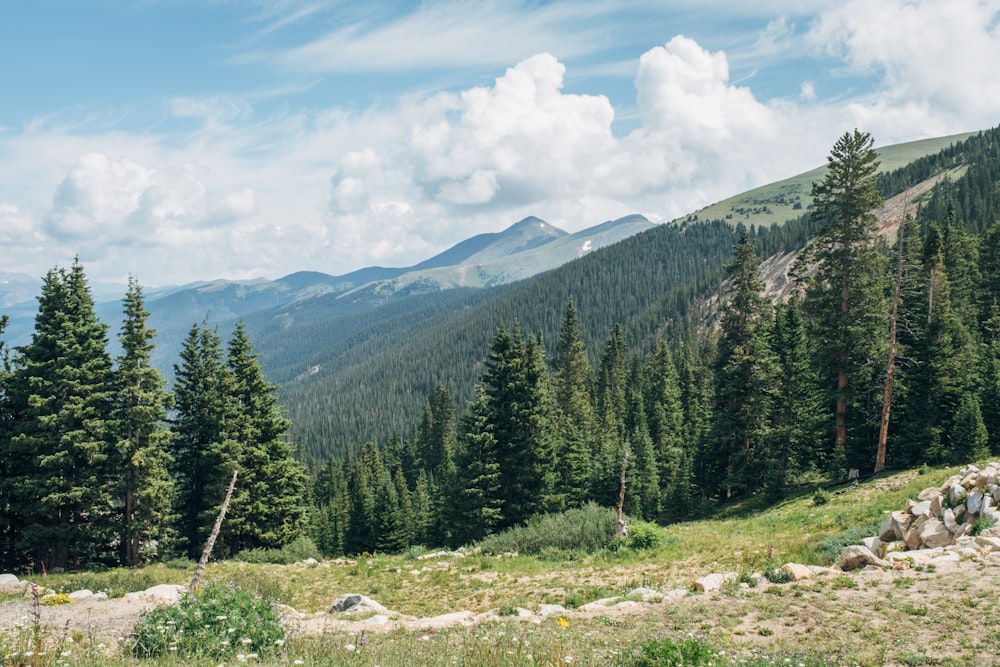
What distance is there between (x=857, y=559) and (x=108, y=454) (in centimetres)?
2996

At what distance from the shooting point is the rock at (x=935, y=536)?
15.0m

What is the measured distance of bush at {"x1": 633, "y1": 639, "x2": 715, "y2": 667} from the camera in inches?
301

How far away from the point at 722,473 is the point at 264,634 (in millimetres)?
34877

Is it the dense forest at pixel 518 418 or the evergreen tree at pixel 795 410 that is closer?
the dense forest at pixel 518 418

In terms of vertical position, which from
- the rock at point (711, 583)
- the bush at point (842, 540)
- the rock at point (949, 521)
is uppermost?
the rock at point (711, 583)

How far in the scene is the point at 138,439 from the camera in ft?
87.9

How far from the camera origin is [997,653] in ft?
28.1

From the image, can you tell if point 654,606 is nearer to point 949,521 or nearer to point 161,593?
point 949,521

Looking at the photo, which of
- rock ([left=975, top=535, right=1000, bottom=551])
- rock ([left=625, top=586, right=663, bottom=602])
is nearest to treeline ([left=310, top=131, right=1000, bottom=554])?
rock ([left=975, top=535, right=1000, bottom=551])

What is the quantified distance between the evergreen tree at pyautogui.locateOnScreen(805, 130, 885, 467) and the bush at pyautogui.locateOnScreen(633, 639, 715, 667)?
25742 mm

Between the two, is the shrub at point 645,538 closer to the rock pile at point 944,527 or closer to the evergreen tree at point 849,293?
the rock pile at point 944,527

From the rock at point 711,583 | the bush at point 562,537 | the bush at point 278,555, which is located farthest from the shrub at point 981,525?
the bush at point 278,555

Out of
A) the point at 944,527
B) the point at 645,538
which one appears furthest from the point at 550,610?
the point at 944,527

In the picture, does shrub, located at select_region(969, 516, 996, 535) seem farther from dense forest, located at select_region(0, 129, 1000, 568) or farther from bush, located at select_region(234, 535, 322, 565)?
bush, located at select_region(234, 535, 322, 565)
